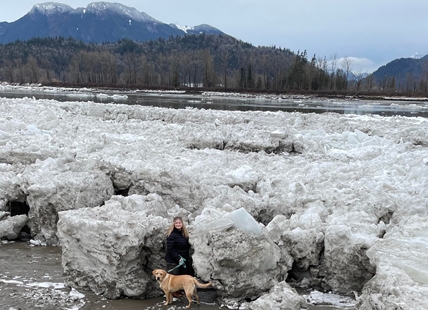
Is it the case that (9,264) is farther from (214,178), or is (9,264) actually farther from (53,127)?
(53,127)

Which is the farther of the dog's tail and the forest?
the forest

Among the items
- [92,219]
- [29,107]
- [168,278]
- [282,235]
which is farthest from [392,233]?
[29,107]

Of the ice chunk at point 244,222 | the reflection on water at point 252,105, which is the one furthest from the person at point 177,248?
the reflection on water at point 252,105

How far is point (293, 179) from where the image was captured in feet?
27.7

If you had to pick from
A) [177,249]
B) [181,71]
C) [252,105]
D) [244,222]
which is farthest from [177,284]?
[181,71]

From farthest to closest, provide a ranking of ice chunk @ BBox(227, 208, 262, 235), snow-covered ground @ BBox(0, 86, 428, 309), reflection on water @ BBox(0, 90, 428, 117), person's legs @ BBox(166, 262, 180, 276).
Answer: reflection on water @ BBox(0, 90, 428, 117) → person's legs @ BBox(166, 262, 180, 276) → ice chunk @ BBox(227, 208, 262, 235) → snow-covered ground @ BBox(0, 86, 428, 309)

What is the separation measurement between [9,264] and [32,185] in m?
1.77

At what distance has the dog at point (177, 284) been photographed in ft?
16.1

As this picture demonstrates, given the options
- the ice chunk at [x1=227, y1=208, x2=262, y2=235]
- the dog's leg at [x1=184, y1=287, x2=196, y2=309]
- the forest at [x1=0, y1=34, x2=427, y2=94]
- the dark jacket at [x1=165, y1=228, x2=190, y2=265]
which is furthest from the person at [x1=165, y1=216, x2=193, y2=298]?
the forest at [x1=0, y1=34, x2=427, y2=94]

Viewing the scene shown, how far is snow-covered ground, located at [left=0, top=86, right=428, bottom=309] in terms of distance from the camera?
16.0 ft

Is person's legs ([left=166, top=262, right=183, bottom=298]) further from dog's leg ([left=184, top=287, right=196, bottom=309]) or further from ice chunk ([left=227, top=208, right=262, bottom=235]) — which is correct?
ice chunk ([left=227, top=208, right=262, bottom=235])

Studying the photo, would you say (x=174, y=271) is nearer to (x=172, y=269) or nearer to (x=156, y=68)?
(x=172, y=269)

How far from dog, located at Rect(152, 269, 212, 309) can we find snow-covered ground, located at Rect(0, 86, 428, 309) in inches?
36.5

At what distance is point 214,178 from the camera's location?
337 inches
